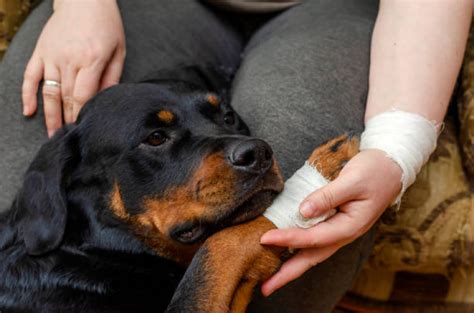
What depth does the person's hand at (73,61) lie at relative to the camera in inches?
60.5

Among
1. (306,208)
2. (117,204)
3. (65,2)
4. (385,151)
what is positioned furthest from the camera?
(65,2)

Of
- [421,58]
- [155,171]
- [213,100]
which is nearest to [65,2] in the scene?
[213,100]

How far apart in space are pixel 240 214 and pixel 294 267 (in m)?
0.13

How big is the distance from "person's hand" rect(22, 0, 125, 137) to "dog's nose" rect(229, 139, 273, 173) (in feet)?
1.84

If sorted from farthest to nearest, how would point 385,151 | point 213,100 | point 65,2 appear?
point 65,2
point 213,100
point 385,151

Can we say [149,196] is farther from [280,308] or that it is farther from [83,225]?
[280,308]

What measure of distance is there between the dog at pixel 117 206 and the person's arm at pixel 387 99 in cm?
12

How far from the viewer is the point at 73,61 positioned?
153 cm

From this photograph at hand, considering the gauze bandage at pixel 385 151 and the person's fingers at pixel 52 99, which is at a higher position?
the gauze bandage at pixel 385 151

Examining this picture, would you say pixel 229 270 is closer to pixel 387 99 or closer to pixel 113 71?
pixel 387 99

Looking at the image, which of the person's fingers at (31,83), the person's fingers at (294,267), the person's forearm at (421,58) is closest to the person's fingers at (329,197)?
the person's fingers at (294,267)

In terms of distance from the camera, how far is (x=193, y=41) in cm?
181

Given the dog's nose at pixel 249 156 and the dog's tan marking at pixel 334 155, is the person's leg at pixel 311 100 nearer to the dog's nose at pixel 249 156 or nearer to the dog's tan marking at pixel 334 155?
the dog's tan marking at pixel 334 155

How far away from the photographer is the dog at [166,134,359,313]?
3.46 ft
